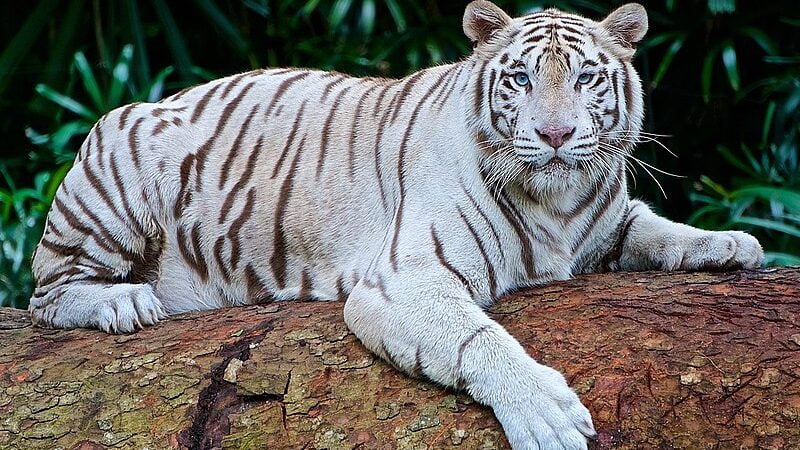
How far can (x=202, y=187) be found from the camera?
310cm

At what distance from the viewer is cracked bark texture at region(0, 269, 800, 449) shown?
214 centimetres

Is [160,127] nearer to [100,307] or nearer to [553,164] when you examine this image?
[100,307]

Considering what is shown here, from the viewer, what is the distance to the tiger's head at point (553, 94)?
2.42 meters

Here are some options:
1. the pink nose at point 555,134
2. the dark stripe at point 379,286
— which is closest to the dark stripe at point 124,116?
the dark stripe at point 379,286

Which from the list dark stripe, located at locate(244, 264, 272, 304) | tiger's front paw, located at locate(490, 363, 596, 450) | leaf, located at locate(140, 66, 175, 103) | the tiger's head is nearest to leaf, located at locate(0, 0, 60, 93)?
leaf, located at locate(140, 66, 175, 103)

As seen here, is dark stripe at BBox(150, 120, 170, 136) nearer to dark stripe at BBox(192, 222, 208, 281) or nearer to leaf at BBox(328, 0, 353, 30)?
dark stripe at BBox(192, 222, 208, 281)

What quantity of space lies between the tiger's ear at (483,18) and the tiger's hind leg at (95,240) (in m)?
1.14

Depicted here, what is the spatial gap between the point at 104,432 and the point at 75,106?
2.81m

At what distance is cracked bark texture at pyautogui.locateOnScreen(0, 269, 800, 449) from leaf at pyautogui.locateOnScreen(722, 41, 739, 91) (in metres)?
2.22

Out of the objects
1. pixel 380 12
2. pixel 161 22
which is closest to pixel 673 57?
pixel 380 12

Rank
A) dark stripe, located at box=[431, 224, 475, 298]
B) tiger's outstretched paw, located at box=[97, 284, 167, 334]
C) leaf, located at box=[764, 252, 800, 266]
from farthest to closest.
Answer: leaf, located at box=[764, 252, 800, 266] → tiger's outstretched paw, located at box=[97, 284, 167, 334] → dark stripe, located at box=[431, 224, 475, 298]

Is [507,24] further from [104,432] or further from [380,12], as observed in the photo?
[380,12]

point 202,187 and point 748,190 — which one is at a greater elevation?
point 202,187

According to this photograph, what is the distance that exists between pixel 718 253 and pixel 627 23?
639 millimetres
